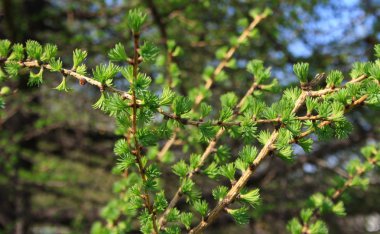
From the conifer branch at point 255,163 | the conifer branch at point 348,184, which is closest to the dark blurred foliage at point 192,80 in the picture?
the conifer branch at point 348,184

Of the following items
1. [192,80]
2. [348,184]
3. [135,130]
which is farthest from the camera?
[192,80]

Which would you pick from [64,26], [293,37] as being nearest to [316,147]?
[293,37]

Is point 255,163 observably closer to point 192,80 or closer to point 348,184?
point 348,184

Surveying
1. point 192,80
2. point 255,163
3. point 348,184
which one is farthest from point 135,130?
point 192,80

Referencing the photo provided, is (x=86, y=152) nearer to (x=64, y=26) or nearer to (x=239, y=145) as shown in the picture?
(x=64, y=26)

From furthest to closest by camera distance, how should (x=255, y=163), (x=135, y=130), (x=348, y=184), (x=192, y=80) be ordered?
1. (x=192, y=80)
2. (x=348, y=184)
3. (x=255, y=163)
4. (x=135, y=130)

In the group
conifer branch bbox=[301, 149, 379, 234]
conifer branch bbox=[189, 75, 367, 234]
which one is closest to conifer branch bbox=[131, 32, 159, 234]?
conifer branch bbox=[189, 75, 367, 234]

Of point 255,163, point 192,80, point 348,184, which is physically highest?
point 192,80

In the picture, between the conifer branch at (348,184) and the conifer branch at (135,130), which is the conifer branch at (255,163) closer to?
the conifer branch at (135,130)
